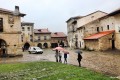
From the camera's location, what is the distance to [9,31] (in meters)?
42.0

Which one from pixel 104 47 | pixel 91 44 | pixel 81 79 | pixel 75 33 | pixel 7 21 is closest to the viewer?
pixel 81 79

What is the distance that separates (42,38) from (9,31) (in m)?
49.5

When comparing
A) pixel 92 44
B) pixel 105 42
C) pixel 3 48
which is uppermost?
pixel 105 42

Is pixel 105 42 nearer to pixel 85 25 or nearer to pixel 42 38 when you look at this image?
pixel 85 25

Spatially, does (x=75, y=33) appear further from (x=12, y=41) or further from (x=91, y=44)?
(x=12, y=41)

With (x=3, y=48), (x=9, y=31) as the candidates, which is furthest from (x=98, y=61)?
(x=3, y=48)

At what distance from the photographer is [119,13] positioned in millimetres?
44344

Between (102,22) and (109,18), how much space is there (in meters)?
5.36

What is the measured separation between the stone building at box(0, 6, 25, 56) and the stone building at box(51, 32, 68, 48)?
51145mm

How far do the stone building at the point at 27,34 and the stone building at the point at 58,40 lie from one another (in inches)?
379

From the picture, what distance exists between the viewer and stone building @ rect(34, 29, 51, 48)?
9064 centimetres

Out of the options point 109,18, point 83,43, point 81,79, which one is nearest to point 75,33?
point 83,43

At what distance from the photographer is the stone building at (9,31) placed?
4144 centimetres

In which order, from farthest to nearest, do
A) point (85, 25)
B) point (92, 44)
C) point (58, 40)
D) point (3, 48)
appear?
point (58, 40) < point (85, 25) < point (92, 44) < point (3, 48)
